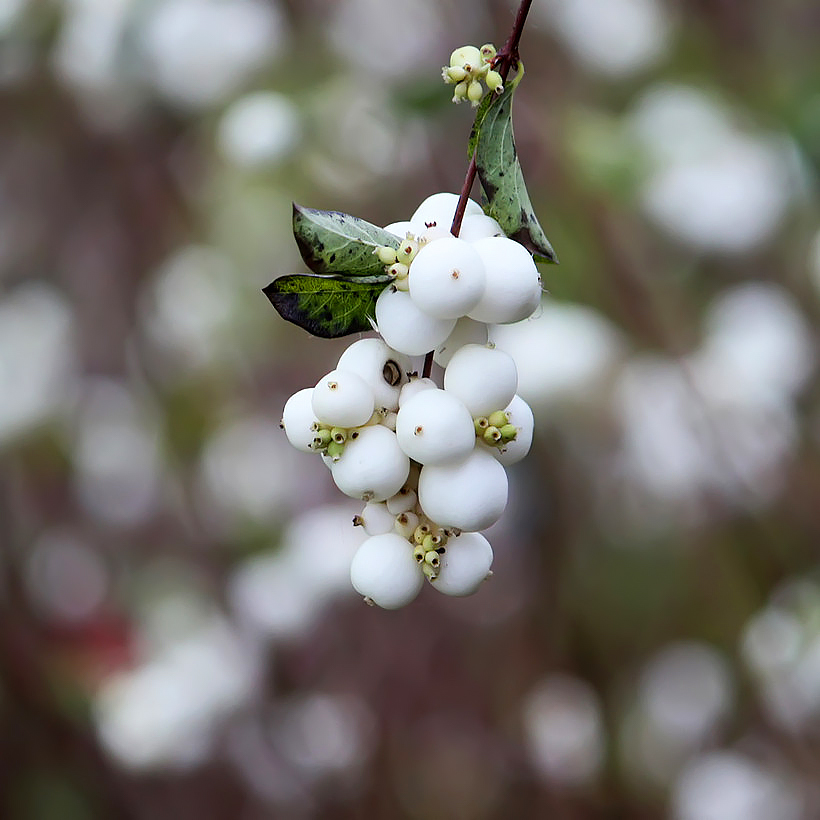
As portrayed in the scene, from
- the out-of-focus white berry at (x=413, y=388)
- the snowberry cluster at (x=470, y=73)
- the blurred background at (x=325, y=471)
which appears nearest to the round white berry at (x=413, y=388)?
the out-of-focus white berry at (x=413, y=388)

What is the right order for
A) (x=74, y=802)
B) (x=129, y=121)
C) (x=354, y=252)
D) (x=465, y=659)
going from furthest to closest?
(x=465, y=659)
(x=74, y=802)
(x=129, y=121)
(x=354, y=252)

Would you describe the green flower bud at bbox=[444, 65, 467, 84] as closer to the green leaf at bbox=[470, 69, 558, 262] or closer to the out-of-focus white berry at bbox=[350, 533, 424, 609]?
the green leaf at bbox=[470, 69, 558, 262]

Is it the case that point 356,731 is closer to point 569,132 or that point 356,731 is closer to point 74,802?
point 74,802

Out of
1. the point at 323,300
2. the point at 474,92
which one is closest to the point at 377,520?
the point at 323,300

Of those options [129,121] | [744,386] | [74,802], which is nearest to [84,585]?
[74,802]

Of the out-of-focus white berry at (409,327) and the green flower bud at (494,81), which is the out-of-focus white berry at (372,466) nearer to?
the out-of-focus white berry at (409,327)

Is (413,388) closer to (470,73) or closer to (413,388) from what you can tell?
(413,388)
